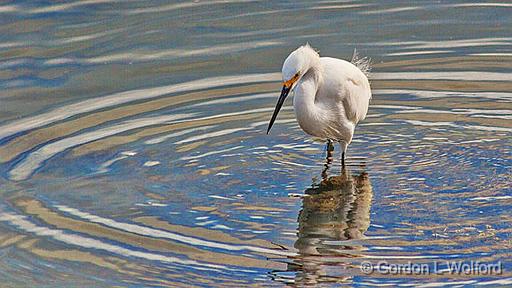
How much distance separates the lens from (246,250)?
7801 mm

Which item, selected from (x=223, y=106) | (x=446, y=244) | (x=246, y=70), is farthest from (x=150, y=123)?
(x=446, y=244)

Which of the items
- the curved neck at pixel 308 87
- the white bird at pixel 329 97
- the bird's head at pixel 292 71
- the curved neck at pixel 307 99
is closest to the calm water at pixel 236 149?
the white bird at pixel 329 97

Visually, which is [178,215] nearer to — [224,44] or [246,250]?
[246,250]

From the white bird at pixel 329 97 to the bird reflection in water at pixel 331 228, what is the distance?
1.15 ft

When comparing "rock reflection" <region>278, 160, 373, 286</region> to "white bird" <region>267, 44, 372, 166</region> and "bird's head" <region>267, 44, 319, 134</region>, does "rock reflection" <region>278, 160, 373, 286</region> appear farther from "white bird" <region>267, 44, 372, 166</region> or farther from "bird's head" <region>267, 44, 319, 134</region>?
"bird's head" <region>267, 44, 319, 134</region>

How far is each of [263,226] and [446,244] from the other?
1.28 metres

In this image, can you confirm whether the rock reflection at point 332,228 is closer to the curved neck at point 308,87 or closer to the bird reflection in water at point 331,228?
the bird reflection in water at point 331,228

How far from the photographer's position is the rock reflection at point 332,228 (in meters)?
7.52

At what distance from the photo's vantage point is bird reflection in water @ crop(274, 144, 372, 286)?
7.50 m
